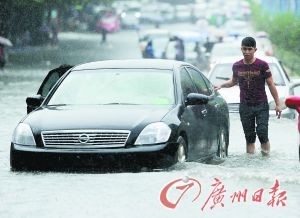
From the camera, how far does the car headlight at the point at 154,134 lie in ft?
36.5

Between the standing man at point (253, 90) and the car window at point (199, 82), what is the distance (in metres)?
0.40

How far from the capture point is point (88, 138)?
1115 cm

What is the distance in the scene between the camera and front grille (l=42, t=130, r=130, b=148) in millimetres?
11109

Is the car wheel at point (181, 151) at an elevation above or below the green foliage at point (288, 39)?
above

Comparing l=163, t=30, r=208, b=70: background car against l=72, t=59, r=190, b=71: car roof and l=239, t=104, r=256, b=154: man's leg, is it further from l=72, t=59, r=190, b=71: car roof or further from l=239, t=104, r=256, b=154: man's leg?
l=72, t=59, r=190, b=71: car roof

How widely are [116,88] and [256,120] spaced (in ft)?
8.00

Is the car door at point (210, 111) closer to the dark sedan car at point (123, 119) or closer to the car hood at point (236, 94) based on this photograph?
the dark sedan car at point (123, 119)

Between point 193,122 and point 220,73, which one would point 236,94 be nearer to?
point 220,73

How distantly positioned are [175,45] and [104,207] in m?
36.7

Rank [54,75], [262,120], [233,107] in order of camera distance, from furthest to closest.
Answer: [233,107]
[54,75]
[262,120]

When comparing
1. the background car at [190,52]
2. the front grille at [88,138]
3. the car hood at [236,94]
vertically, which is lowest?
the background car at [190,52]

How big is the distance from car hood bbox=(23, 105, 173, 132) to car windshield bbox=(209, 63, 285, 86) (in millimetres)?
8848

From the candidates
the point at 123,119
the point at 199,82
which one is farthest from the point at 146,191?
the point at 199,82

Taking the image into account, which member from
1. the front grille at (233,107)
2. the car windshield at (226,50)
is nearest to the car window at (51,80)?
the front grille at (233,107)
